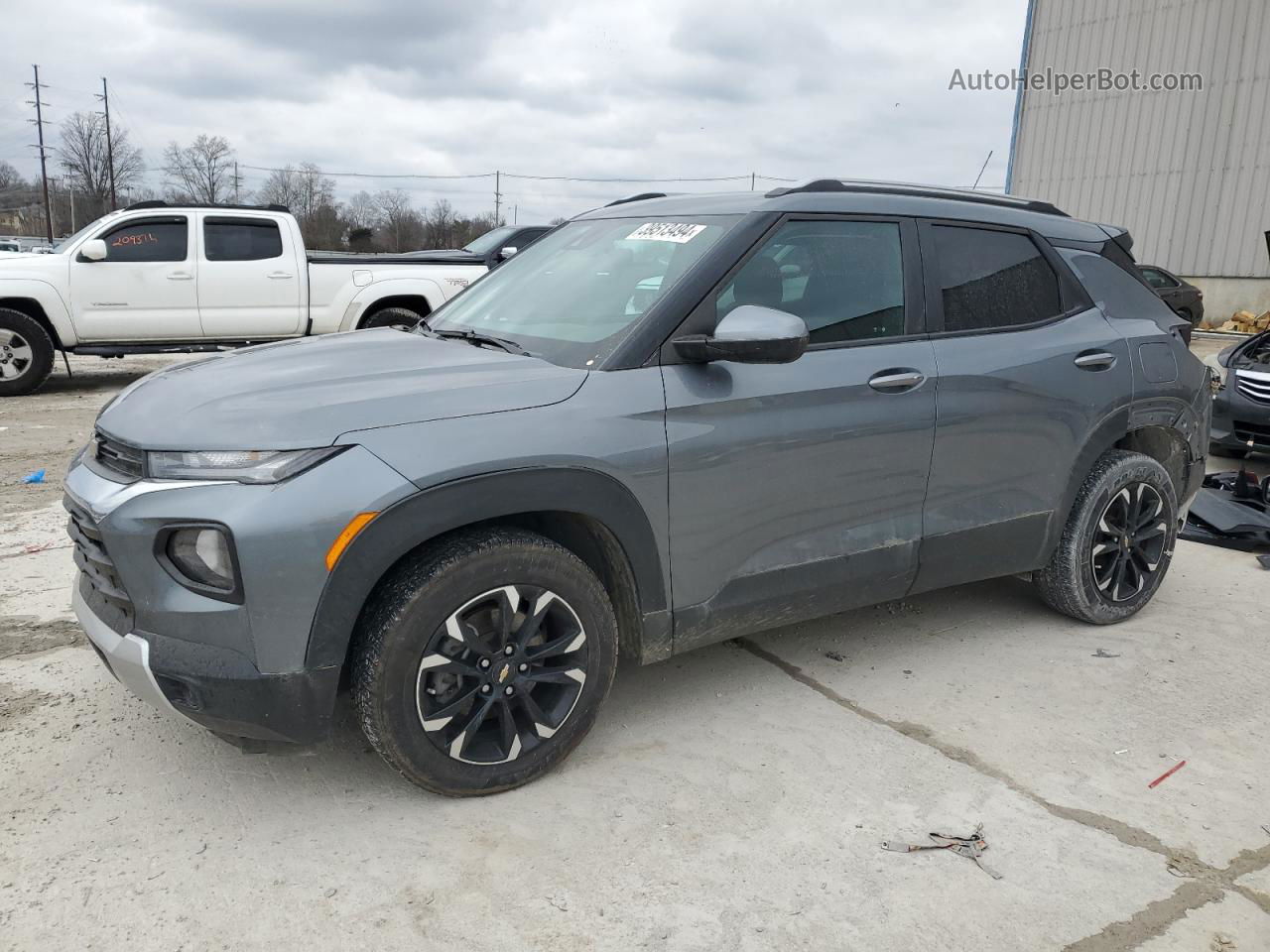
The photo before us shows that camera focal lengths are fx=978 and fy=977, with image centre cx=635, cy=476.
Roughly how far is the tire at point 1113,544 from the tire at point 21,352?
967 centimetres

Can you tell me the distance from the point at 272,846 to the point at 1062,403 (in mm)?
3253

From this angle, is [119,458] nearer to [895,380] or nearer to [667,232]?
[667,232]

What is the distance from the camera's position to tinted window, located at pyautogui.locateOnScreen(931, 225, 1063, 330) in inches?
148

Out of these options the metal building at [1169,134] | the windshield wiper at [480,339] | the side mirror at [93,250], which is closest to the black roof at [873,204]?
the windshield wiper at [480,339]

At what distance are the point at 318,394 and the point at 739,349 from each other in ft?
4.03

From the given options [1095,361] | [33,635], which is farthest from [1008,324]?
[33,635]

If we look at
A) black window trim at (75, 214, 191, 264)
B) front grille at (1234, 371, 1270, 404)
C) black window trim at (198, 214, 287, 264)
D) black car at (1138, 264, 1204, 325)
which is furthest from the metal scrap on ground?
black car at (1138, 264, 1204, 325)

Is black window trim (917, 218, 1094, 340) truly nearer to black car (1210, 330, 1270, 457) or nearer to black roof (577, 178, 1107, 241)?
black roof (577, 178, 1107, 241)

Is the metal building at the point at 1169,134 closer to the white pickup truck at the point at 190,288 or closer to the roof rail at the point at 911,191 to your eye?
the white pickup truck at the point at 190,288

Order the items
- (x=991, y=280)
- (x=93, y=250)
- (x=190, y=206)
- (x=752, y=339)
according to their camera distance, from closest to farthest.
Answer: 1. (x=752, y=339)
2. (x=991, y=280)
3. (x=93, y=250)
4. (x=190, y=206)

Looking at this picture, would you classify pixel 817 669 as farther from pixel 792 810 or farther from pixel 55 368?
pixel 55 368

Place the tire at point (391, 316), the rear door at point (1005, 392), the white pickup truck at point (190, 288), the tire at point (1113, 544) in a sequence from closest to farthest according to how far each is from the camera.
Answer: the rear door at point (1005, 392)
the tire at point (1113, 544)
the white pickup truck at point (190, 288)
the tire at point (391, 316)

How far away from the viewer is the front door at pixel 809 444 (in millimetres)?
3080

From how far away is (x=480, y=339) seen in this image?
11.3 feet
